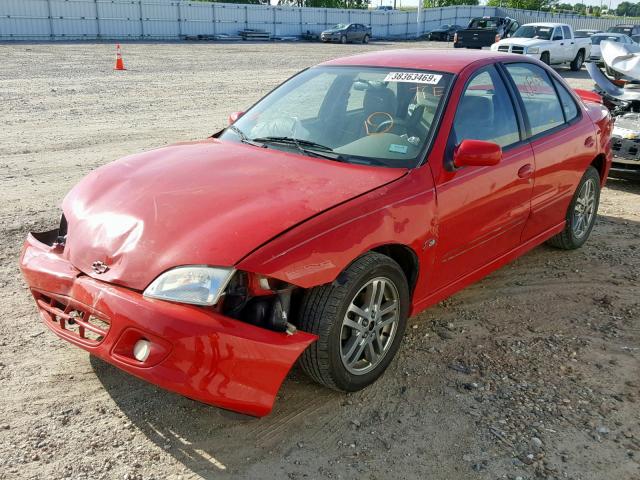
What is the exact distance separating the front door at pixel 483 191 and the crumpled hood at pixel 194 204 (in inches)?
17.7

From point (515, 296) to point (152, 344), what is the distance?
289 centimetres

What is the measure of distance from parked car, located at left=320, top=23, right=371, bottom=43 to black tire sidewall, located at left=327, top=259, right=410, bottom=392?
3952cm

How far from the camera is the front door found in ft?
11.8

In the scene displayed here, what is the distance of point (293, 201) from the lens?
9.99 ft

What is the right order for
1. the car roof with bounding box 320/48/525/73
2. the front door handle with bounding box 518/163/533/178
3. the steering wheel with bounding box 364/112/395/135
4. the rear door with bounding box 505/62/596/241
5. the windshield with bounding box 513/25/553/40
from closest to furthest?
the steering wheel with bounding box 364/112/395/135, the car roof with bounding box 320/48/525/73, the front door handle with bounding box 518/163/533/178, the rear door with bounding box 505/62/596/241, the windshield with bounding box 513/25/553/40

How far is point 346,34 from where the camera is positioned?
133ft

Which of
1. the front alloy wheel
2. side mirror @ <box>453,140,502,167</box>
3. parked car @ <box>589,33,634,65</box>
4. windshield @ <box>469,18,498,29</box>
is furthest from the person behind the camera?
windshield @ <box>469,18,498,29</box>

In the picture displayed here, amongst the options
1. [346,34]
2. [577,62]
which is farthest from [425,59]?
[346,34]

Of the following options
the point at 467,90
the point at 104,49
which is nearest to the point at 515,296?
the point at 467,90

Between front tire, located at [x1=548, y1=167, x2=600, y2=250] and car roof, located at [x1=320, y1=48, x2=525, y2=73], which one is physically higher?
car roof, located at [x1=320, y1=48, x2=525, y2=73]

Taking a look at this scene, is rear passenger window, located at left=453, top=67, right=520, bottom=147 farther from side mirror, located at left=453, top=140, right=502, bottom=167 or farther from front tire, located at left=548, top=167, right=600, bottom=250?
front tire, located at left=548, top=167, right=600, bottom=250

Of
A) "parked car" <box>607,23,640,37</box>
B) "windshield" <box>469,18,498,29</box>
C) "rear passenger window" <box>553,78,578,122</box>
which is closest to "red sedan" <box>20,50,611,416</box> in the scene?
"rear passenger window" <box>553,78,578,122</box>

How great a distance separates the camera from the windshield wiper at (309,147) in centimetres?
361

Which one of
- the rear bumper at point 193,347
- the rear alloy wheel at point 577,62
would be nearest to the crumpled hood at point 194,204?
the rear bumper at point 193,347
